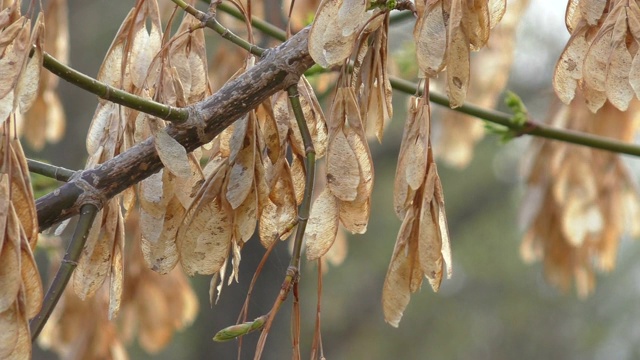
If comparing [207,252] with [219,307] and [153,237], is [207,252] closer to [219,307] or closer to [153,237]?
[153,237]

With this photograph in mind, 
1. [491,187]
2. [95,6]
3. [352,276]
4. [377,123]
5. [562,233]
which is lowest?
[377,123]

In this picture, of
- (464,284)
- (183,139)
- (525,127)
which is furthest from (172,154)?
(464,284)

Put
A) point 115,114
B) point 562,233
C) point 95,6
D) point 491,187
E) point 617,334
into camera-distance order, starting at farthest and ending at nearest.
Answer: point 617,334 < point 491,187 < point 95,6 < point 562,233 < point 115,114

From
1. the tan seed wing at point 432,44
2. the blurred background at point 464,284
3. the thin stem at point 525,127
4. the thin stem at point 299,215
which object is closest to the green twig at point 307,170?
the thin stem at point 299,215

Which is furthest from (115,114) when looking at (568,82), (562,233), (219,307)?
(219,307)

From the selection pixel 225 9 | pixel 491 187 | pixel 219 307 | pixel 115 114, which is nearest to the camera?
pixel 115 114

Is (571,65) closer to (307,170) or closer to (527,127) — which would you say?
(307,170)

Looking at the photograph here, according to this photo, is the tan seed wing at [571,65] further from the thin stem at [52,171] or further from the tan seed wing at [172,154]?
the thin stem at [52,171]
